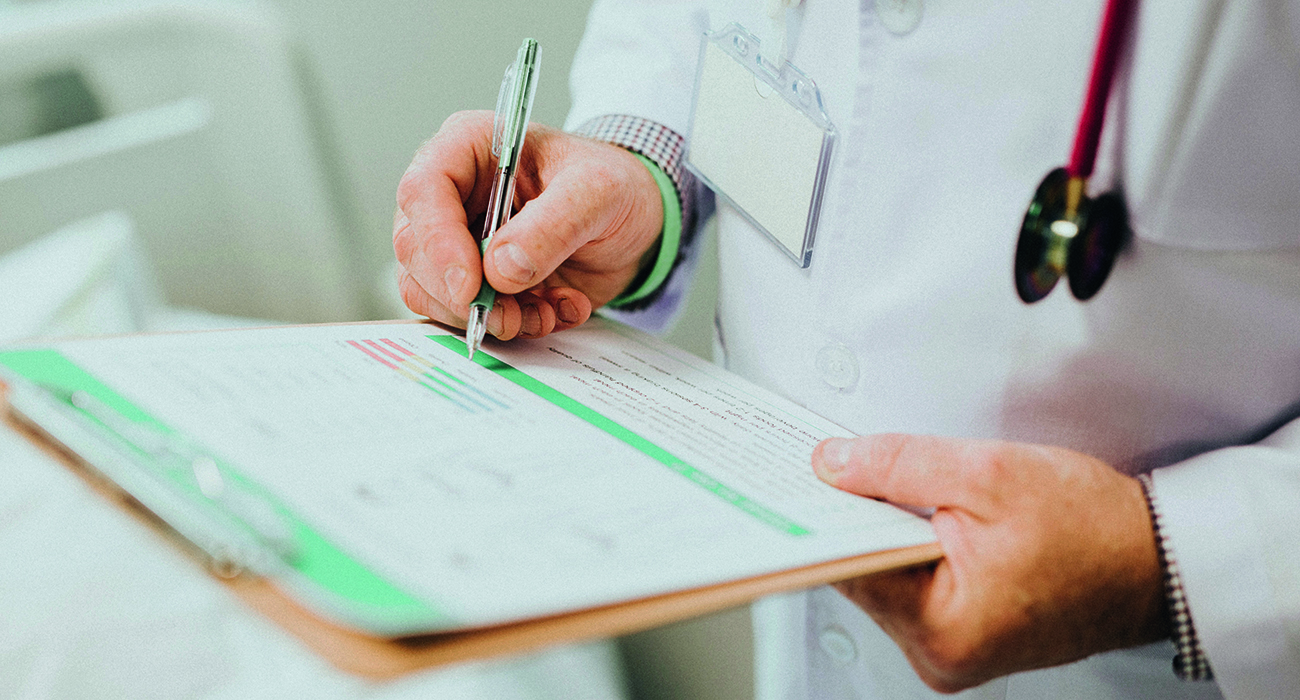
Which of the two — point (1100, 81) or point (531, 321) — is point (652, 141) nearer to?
point (531, 321)

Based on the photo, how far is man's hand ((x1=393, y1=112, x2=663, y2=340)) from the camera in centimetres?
50

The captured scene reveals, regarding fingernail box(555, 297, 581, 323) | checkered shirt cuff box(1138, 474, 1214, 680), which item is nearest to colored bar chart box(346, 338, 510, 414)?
fingernail box(555, 297, 581, 323)

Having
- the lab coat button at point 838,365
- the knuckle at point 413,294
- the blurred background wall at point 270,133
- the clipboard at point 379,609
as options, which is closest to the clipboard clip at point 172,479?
the clipboard at point 379,609

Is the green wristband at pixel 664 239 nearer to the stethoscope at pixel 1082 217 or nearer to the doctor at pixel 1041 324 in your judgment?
the doctor at pixel 1041 324

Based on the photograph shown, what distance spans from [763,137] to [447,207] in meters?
0.21

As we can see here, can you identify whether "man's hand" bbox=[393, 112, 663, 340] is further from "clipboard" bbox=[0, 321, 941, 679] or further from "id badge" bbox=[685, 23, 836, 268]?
"clipboard" bbox=[0, 321, 941, 679]

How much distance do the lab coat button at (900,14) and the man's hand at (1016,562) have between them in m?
0.22

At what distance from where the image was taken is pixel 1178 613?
391 millimetres

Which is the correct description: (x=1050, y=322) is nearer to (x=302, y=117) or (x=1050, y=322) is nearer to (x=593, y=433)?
(x=593, y=433)

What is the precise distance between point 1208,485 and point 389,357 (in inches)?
17.2

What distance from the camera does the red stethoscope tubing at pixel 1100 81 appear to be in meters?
0.36

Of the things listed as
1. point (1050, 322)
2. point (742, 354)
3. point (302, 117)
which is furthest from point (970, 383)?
point (302, 117)

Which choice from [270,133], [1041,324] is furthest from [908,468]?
[270,133]

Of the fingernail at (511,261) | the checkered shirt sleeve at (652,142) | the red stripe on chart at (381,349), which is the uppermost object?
the checkered shirt sleeve at (652,142)
